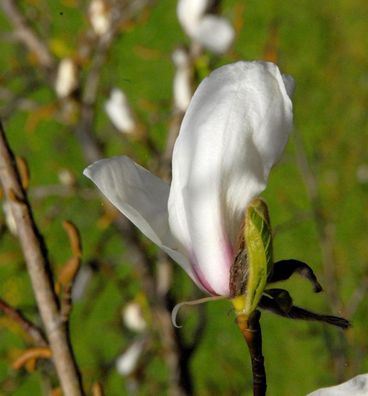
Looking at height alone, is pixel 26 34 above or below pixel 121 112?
above

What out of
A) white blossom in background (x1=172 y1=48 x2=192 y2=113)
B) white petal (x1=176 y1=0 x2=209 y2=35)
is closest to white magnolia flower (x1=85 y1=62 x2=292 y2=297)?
white blossom in background (x1=172 y1=48 x2=192 y2=113)

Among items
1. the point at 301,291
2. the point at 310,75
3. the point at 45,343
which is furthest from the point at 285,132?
the point at 310,75

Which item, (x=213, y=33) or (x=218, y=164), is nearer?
(x=218, y=164)

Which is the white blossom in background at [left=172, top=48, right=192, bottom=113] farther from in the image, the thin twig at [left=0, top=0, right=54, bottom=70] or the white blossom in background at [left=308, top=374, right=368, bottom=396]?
the white blossom in background at [left=308, top=374, right=368, bottom=396]

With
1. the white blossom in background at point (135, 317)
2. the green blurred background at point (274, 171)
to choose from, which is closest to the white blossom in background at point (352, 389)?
the white blossom in background at point (135, 317)

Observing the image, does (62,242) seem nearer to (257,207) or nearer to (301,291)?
(301,291)

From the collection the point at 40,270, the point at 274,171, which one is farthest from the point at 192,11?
the point at 274,171

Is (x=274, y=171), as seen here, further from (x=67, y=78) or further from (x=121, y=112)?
(x=67, y=78)
